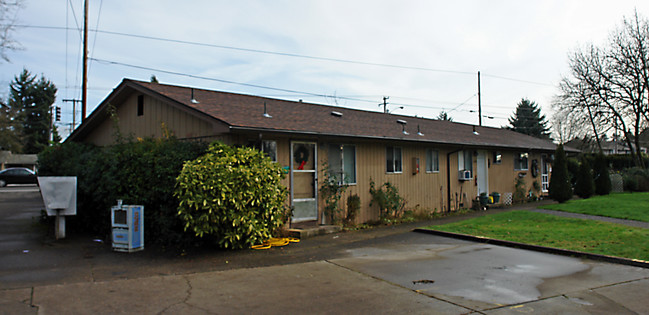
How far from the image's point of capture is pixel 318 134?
36.3 ft

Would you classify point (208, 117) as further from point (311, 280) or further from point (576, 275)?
point (576, 275)

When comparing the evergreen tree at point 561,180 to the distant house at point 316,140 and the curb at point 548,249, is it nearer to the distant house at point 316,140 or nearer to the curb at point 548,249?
the distant house at point 316,140

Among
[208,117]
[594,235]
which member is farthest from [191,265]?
[594,235]

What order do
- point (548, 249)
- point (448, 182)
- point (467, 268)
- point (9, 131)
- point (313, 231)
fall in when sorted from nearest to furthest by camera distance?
point (467, 268) < point (548, 249) < point (313, 231) < point (448, 182) < point (9, 131)

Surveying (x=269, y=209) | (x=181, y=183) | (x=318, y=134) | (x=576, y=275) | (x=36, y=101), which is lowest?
(x=576, y=275)

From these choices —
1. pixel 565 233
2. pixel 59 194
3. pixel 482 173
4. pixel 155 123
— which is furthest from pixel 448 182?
pixel 59 194

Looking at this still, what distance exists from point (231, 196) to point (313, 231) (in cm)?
290

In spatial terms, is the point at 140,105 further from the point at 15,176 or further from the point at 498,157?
the point at 15,176

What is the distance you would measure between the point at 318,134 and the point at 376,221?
3616 mm

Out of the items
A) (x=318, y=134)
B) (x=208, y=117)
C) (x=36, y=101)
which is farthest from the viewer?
(x=36, y=101)

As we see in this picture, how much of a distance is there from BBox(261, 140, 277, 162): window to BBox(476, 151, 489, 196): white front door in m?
10.5

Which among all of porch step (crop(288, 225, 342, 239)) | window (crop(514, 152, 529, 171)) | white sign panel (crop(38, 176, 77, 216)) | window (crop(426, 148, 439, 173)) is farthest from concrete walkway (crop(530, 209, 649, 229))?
white sign panel (crop(38, 176, 77, 216))

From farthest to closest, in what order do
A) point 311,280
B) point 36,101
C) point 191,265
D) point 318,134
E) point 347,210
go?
1. point 36,101
2. point 347,210
3. point 318,134
4. point 191,265
5. point 311,280

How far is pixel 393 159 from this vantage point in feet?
46.1
